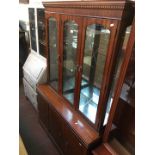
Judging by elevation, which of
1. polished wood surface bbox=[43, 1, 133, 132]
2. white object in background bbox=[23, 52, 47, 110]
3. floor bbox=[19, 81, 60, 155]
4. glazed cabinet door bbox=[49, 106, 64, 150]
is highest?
polished wood surface bbox=[43, 1, 133, 132]

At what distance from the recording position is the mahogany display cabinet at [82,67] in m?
1.04

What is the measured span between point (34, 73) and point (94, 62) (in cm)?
140

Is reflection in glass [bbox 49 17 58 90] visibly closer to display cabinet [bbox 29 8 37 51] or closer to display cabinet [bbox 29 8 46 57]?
display cabinet [bbox 29 8 46 57]

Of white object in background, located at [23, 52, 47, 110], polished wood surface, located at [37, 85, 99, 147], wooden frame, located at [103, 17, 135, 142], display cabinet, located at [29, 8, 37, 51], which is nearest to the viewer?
wooden frame, located at [103, 17, 135, 142]

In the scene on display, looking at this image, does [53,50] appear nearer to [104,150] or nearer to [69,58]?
[69,58]

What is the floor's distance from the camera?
6.51 feet

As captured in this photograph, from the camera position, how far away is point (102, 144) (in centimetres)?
138

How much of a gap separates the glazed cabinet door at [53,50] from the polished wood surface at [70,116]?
Answer: 14 centimetres

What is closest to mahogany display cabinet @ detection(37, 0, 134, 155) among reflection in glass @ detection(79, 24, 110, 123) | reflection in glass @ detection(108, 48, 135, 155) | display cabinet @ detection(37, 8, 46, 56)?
reflection in glass @ detection(79, 24, 110, 123)

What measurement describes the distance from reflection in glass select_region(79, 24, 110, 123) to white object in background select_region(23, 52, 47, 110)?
917 millimetres

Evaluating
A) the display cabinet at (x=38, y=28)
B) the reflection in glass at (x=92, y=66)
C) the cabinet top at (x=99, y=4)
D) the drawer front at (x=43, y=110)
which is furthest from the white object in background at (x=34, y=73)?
the cabinet top at (x=99, y=4)

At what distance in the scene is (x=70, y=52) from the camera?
1693 mm

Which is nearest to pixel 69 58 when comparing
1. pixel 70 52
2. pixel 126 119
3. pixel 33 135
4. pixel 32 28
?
pixel 70 52
